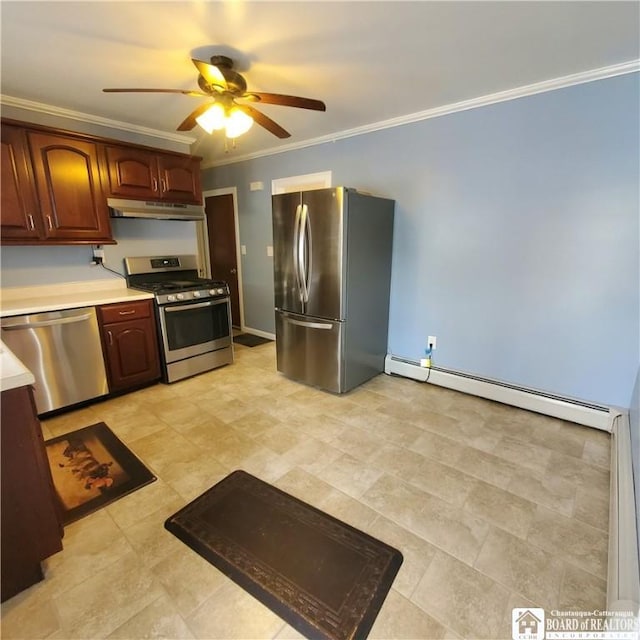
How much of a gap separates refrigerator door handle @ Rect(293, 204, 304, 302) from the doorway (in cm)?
214

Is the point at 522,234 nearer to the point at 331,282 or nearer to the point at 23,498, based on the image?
the point at 331,282

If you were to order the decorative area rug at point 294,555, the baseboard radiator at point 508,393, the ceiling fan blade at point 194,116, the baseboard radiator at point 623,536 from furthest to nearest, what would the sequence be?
1. the baseboard radiator at point 508,393
2. the ceiling fan blade at point 194,116
3. the decorative area rug at point 294,555
4. the baseboard radiator at point 623,536

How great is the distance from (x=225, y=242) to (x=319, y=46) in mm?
3450

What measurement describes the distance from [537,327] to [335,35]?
8.21ft

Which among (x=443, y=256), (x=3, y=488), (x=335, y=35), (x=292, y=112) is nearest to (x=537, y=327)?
(x=443, y=256)

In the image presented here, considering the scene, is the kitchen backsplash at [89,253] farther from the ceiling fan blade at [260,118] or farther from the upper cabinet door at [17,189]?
the ceiling fan blade at [260,118]

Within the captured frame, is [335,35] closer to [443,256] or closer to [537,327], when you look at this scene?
[443,256]

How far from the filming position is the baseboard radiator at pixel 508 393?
8.33ft

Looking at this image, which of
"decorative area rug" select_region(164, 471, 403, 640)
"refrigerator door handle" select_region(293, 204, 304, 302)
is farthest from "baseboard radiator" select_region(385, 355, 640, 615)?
"refrigerator door handle" select_region(293, 204, 304, 302)

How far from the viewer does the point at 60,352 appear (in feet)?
8.58

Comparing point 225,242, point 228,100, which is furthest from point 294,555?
point 225,242

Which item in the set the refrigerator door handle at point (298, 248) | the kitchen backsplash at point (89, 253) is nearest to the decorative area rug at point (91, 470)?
the kitchen backsplash at point (89, 253)

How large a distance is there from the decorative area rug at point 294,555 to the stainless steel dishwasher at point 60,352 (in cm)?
165

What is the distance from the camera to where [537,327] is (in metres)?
2.70
